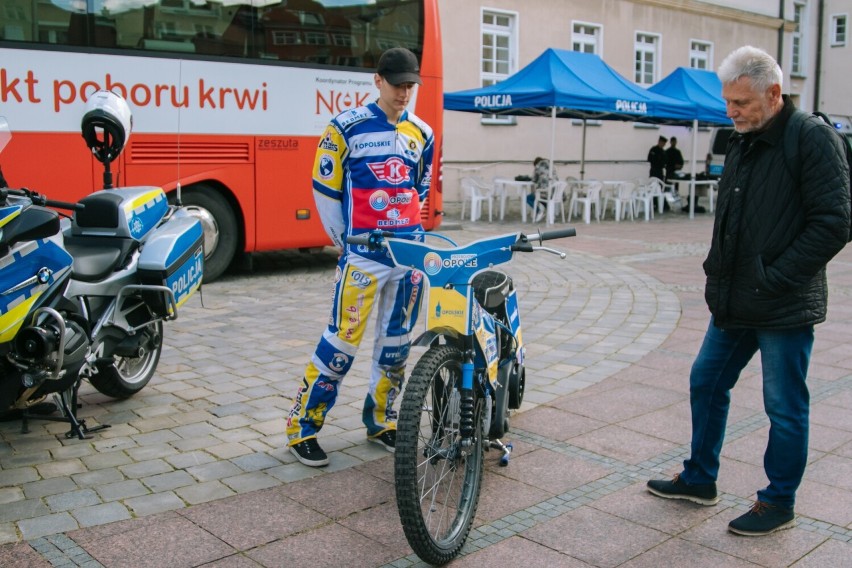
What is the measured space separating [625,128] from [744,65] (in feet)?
76.5

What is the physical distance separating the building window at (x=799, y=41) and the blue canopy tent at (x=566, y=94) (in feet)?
67.7

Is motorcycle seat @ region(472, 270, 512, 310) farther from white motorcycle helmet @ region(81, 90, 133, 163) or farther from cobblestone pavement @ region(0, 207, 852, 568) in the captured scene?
white motorcycle helmet @ region(81, 90, 133, 163)

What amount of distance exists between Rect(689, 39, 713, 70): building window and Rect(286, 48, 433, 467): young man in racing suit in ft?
86.5

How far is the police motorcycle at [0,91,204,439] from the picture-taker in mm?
3973

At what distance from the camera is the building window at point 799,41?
36031mm

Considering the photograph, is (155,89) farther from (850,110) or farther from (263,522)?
(850,110)

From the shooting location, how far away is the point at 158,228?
515cm

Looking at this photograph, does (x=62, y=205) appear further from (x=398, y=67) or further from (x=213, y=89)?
(x=213, y=89)

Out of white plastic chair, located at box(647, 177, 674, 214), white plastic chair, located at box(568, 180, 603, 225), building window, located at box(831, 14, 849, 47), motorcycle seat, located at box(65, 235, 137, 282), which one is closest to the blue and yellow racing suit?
motorcycle seat, located at box(65, 235, 137, 282)

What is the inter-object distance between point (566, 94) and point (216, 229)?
8599 millimetres

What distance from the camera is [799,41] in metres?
36.1

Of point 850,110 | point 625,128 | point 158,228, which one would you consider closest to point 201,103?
point 158,228

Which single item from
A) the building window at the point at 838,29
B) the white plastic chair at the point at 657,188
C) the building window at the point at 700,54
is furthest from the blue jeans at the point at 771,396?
the building window at the point at 838,29

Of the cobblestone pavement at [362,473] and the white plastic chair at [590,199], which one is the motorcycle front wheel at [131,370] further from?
the white plastic chair at [590,199]
